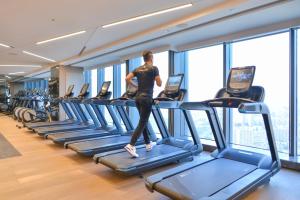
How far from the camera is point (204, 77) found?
18.6 feet

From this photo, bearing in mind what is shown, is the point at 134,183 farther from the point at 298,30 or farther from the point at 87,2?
the point at 298,30

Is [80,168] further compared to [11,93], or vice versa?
[11,93]

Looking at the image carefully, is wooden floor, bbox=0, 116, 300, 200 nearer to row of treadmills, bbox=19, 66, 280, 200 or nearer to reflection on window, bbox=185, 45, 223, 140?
row of treadmills, bbox=19, 66, 280, 200

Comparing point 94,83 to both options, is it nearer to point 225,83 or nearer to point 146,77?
point 225,83

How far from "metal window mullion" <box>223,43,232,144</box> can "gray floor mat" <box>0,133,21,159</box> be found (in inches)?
164

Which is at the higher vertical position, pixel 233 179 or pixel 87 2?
pixel 87 2

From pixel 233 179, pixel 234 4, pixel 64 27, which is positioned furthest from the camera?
pixel 64 27

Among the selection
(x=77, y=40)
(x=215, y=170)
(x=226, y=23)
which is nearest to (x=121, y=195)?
(x=215, y=170)

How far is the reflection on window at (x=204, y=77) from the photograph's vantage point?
5324 mm

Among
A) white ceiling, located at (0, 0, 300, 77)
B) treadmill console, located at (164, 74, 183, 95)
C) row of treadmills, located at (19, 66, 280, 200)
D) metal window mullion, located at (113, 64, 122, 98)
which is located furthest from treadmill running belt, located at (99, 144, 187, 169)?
metal window mullion, located at (113, 64, 122, 98)

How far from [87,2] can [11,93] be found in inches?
642

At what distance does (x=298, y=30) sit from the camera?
13.3ft

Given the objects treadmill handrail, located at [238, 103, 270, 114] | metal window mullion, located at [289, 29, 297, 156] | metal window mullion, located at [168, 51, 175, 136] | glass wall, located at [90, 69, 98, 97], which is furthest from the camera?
glass wall, located at [90, 69, 98, 97]

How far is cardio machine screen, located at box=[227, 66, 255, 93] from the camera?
3.25 metres
